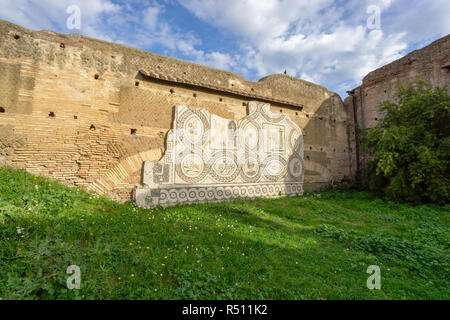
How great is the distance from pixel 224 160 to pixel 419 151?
6.11 metres

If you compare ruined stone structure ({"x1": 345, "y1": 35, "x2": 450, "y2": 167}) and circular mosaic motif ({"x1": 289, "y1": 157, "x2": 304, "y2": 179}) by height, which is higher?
ruined stone structure ({"x1": 345, "y1": 35, "x2": 450, "y2": 167})

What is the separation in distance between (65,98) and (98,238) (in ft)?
12.9

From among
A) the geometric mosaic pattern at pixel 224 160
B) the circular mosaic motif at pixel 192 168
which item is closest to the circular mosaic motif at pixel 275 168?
the geometric mosaic pattern at pixel 224 160

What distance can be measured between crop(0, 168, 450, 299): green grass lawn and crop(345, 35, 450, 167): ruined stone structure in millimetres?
6381

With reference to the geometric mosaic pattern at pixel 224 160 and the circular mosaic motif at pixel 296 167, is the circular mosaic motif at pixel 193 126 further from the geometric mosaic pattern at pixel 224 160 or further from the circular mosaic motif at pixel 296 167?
the circular mosaic motif at pixel 296 167

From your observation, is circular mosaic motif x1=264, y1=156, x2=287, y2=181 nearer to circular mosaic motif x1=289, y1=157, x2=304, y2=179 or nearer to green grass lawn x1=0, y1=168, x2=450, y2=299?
circular mosaic motif x1=289, y1=157, x2=304, y2=179

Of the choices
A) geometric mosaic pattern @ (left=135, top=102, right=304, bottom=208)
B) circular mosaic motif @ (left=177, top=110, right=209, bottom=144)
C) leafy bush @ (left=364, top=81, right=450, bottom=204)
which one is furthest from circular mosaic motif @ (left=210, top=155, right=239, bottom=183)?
leafy bush @ (left=364, top=81, right=450, bottom=204)

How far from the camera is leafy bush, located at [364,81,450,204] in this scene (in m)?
6.58

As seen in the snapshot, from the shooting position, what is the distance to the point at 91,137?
531 cm

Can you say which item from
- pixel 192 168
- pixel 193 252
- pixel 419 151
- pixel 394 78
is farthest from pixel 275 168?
pixel 394 78
